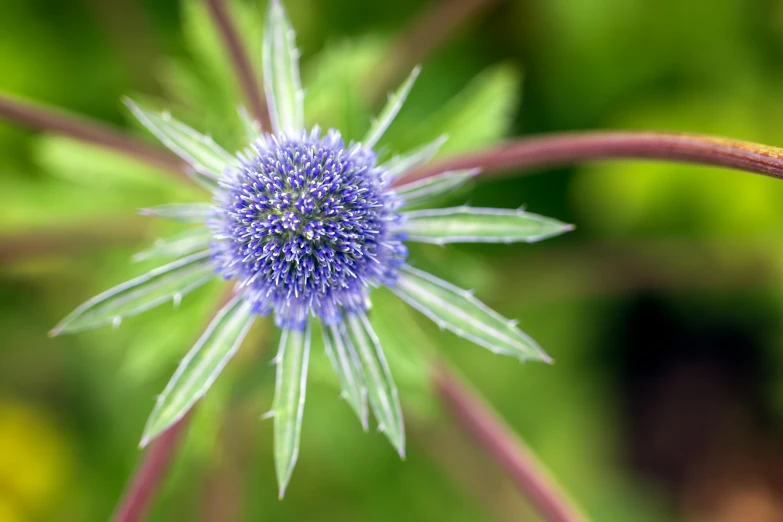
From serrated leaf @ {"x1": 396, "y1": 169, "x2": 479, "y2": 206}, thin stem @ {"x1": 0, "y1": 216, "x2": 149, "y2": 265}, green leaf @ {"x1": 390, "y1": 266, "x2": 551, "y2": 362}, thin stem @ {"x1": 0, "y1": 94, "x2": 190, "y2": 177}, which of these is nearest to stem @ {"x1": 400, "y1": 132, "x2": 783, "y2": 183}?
serrated leaf @ {"x1": 396, "y1": 169, "x2": 479, "y2": 206}

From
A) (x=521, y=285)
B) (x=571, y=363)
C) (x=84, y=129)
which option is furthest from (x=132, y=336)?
(x=571, y=363)

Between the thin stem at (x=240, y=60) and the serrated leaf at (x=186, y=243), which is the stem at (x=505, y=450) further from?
the thin stem at (x=240, y=60)

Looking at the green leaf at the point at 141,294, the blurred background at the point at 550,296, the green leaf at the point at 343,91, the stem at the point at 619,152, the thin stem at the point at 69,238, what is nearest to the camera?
the stem at the point at 619,152

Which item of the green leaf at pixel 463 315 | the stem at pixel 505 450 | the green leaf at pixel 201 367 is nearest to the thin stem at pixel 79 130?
the green leaf at pixel 201 367

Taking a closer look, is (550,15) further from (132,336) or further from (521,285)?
(132,336)

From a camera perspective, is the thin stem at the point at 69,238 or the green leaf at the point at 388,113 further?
the thin stem at the point at 69,238

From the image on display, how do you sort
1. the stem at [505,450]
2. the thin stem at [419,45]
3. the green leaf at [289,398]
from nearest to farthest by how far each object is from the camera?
the green leaf at [289,398]
the stem at [505,450]
the thin stem at [419,45]

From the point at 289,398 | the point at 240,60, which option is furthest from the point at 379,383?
the point at 240,60

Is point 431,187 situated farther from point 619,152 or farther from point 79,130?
point 79,130
